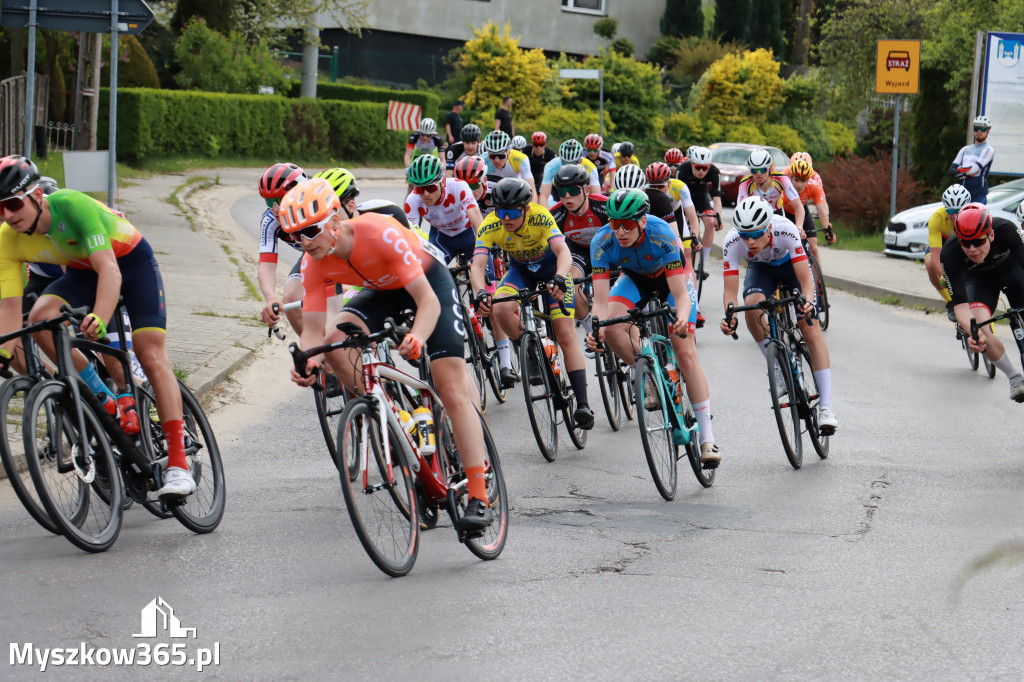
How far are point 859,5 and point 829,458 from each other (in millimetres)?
30648

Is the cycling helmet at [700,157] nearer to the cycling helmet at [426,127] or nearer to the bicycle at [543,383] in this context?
the cycling helmet at [426,127]

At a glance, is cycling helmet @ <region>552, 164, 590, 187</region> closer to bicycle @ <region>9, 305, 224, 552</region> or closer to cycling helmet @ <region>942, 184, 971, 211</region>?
cycling helmet @ <region>942, 184, 971, 211</region>

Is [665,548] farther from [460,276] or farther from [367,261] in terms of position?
[460,276]

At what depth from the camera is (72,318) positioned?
19.9 ft

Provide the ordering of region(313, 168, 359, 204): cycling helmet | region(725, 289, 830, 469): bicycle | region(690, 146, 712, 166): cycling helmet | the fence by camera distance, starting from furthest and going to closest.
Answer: the fence → region(690, 146, 712, 166): cycling helmet → region(725, 289, 830, 469): bicycle → region(313, 168, 359, 204): cycling helmet

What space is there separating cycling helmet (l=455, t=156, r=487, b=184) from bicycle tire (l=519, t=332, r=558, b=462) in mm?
2745

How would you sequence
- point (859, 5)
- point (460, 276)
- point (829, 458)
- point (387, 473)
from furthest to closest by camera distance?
point (859, 5)
point (460, 276)
point (829, 458)
point (387, 473)

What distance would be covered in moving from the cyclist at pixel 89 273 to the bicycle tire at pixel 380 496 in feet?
3.96

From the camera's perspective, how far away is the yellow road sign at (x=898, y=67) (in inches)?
949

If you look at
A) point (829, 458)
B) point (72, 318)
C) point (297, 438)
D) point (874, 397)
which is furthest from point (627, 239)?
point (874, 397)

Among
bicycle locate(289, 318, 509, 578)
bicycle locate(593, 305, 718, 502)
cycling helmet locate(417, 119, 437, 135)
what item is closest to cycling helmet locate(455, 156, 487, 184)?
bicycle locate(593, 305, 718, 502)

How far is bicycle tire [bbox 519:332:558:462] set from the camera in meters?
8.82

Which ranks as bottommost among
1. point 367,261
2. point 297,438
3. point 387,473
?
point 297,438

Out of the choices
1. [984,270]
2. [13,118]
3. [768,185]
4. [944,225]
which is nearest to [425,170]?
[984,270]
